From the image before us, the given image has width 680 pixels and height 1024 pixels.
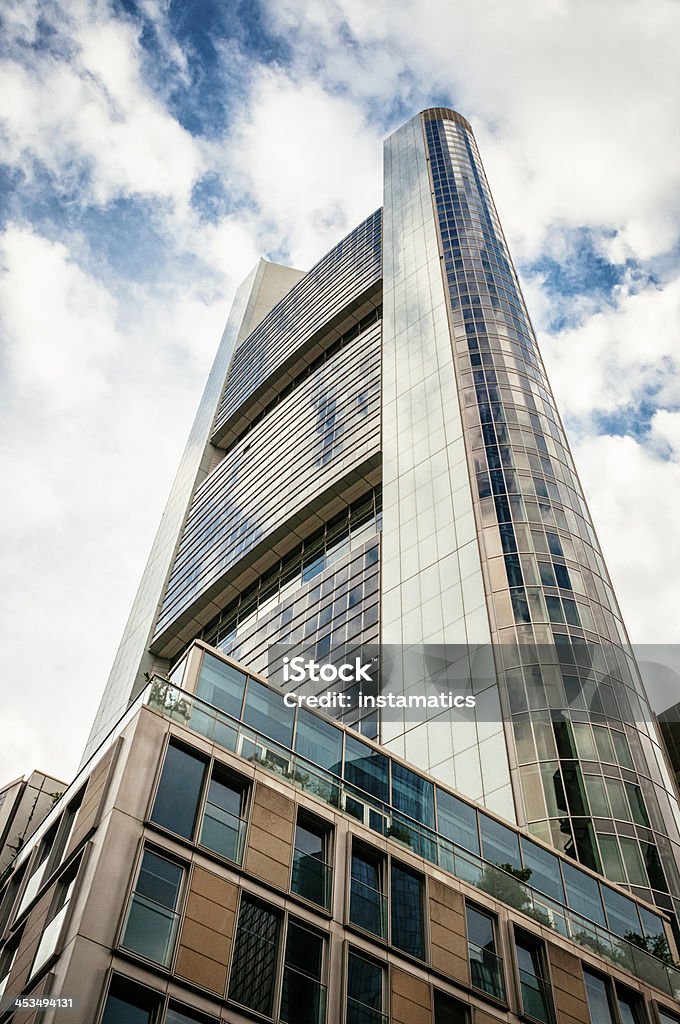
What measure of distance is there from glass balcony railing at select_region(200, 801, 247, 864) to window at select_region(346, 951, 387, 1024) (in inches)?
138

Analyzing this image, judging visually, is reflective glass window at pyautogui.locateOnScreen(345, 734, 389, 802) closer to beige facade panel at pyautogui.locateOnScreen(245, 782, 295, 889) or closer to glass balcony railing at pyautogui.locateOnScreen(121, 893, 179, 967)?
beige facade panel at pyautogui.locateOnScreen(245, 782, 295, 889)

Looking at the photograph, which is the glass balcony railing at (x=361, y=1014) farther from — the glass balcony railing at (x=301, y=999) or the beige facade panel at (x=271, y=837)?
the beige facade panel at (x=271, y=837)

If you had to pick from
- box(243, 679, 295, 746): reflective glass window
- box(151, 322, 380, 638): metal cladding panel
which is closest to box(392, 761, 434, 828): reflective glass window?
box(243, 679, 295, 746): reflective glass window

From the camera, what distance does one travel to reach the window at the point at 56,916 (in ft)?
55.1

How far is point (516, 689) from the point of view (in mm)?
41938

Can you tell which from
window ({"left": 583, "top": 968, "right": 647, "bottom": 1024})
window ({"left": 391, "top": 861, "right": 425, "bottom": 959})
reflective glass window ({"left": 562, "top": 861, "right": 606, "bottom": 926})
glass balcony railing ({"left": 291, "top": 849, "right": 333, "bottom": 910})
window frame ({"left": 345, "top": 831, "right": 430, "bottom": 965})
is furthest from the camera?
reflective glass window ({"left": 562, "top": 861, "right": 606, "bottom": 926})

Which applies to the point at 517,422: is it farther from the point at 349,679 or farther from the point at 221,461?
the point at 221,461

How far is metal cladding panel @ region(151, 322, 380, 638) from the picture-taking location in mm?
73250

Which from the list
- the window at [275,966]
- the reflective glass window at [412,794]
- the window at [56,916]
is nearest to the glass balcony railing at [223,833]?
the window at [275,966]

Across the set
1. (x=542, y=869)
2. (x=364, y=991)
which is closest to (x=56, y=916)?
(x=364, y=991)

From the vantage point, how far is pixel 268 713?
2353cm

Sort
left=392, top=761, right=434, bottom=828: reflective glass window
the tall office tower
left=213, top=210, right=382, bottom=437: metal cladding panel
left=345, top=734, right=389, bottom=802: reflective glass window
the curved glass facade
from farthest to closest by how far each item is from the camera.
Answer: left=213, top=210, right=382, bottom=437: metal cladding panel → the tall office tower → the curved glass facade → left=392, top=761, right=434, bottom=828: reflective glass window → left=345, top=734, right=389, bottom=802: reflective glass window

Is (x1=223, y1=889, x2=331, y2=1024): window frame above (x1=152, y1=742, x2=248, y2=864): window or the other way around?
the other way around

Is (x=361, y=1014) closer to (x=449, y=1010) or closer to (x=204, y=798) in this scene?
(x=449, y=1010)
